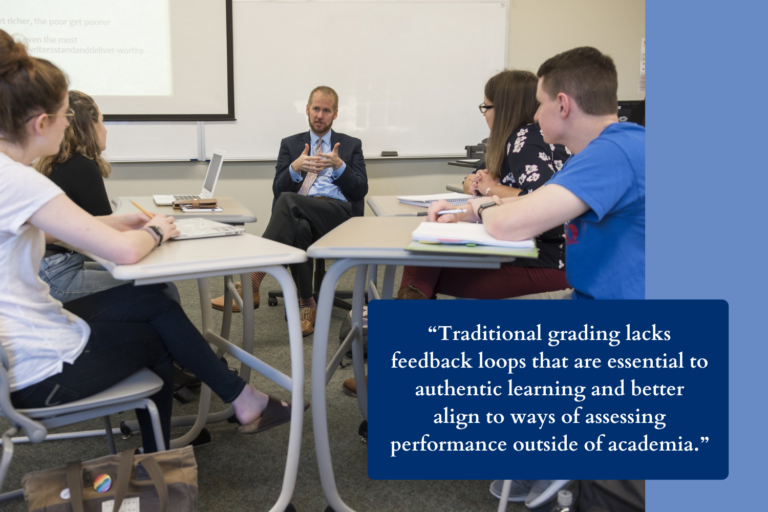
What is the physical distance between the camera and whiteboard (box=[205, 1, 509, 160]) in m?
4.21

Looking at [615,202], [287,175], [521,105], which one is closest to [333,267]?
[615,202]

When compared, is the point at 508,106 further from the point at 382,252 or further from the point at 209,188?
the point at 209,188

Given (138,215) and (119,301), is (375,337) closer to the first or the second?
(119,301)

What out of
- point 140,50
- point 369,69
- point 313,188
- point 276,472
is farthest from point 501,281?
point 140,50

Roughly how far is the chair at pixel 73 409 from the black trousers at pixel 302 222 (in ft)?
5.73

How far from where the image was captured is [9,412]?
3.99 ft

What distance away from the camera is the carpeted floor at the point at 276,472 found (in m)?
1.67

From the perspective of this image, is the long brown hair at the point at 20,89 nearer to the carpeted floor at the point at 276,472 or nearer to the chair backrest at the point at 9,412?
the chair backrest at the point at 9,412

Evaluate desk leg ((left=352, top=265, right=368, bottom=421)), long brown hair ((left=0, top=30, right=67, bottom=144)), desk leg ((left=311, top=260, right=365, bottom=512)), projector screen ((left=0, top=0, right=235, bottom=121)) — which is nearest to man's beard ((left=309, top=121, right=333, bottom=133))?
projector screen ((left=0, top=0, right=235, bottom=121))

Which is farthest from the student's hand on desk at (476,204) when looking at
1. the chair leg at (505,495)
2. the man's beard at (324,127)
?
the man's beard at (324,127)

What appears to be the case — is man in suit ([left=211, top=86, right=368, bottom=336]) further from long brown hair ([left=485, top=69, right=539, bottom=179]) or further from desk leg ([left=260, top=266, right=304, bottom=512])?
desk leg ([left=260, top=266, right=304, bottom=512])

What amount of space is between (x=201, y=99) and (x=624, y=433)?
12.0ft

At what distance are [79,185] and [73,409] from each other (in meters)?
0.96

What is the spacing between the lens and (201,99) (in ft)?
13.7
